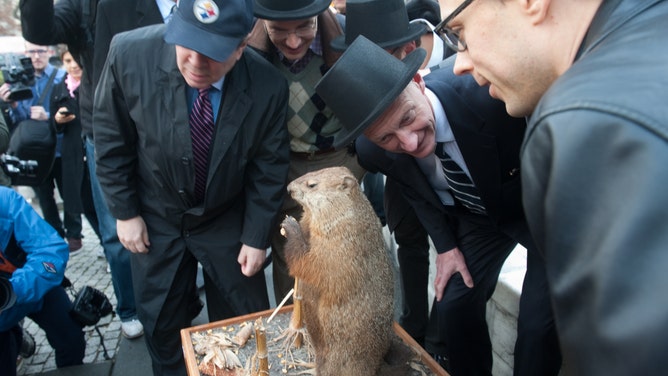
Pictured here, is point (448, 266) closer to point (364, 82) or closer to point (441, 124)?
point (441, 124)

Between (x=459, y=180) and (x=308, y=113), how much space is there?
1.06 metres

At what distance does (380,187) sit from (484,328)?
2738 millimetres

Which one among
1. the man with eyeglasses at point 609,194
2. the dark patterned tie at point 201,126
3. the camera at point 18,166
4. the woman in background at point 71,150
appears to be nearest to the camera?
the man with eyeglasses at point 609,194

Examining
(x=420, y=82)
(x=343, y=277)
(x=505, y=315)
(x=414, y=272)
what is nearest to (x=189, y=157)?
(x=343, y=277)

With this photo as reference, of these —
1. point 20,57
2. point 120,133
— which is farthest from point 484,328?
point 20,57

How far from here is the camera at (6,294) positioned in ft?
9.14

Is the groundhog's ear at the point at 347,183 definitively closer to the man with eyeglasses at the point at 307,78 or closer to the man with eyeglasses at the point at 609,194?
the man with eyeglasses at the point at 307,78

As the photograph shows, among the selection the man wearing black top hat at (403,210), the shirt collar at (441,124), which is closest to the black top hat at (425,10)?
the man wearing black top hat at (403,210)

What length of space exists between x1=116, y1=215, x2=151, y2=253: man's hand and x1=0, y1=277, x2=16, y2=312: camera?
62cm

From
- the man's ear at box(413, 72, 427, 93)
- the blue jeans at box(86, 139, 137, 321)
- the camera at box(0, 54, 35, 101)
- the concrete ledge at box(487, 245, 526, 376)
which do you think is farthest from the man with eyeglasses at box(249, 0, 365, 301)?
the camera at box(0, 54, 35, 101)

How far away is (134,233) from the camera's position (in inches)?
113

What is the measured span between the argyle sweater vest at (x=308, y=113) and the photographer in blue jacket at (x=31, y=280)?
166 centimetres

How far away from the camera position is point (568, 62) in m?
0.97

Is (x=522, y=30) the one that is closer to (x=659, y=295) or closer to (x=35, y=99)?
(x=659, y=295)
